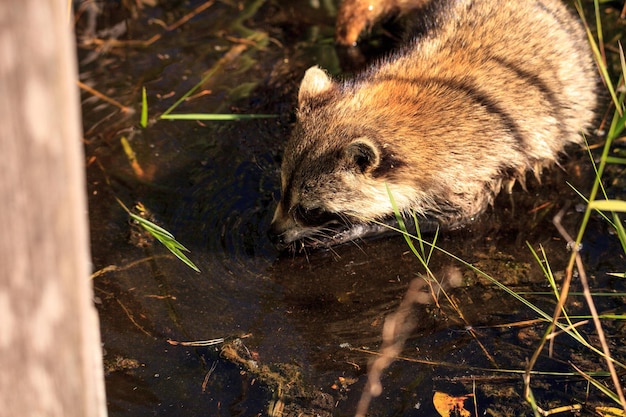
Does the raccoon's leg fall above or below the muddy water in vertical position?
above

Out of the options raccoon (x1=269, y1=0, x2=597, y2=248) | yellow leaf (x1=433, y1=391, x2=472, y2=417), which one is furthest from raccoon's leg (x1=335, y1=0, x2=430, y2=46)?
yellow leaf (x1=433, y1=391, x2=472, y2=417)

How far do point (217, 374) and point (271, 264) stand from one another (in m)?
1.11

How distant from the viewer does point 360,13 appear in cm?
711

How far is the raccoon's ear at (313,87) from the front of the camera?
5246 mm

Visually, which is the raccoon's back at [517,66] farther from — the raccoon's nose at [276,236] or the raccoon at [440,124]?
the raccoon's nose at [276,236]

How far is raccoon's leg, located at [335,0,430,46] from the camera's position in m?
7.08

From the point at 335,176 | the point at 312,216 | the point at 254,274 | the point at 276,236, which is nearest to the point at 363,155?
the point at 335,176

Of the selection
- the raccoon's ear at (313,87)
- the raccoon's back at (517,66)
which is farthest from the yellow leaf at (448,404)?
the raccoon's ear at (313,87)

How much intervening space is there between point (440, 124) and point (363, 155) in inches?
28.6

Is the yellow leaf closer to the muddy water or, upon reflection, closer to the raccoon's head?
the muddy water

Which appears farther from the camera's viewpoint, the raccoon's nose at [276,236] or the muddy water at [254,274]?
the raccoon's nose at [276,236]

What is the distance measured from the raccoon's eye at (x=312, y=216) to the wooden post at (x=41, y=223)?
2.77 metres

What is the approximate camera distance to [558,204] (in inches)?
219

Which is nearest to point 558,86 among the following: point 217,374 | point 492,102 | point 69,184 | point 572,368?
point 492,102
